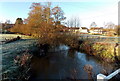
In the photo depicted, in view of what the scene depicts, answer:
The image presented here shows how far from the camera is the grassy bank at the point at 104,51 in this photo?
20.0 feet

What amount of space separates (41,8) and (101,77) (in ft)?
30.5

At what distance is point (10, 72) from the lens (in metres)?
2.97

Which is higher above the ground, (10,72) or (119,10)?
(119,10)

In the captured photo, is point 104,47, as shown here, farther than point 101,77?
Yes

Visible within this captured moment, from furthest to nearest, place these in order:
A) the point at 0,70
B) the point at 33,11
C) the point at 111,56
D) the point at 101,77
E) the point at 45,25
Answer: the point at 33,11 → the point at 45,25 → the point at 111,56 → the point at 0,70 → the point at 101,77

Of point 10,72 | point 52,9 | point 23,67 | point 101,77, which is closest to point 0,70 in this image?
point 10,72

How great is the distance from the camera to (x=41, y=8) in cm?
914

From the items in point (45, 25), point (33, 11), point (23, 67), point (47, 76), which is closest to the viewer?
point (23, 67)

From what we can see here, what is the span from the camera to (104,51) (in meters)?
7.08

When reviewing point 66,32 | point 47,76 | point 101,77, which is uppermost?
point 66,32

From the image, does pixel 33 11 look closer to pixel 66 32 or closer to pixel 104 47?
pixel 66 32

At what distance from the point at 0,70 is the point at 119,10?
16.4ft

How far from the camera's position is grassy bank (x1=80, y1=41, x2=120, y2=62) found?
6.10 metres

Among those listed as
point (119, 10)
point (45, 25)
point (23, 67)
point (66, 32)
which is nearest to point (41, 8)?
point (45, 25)
